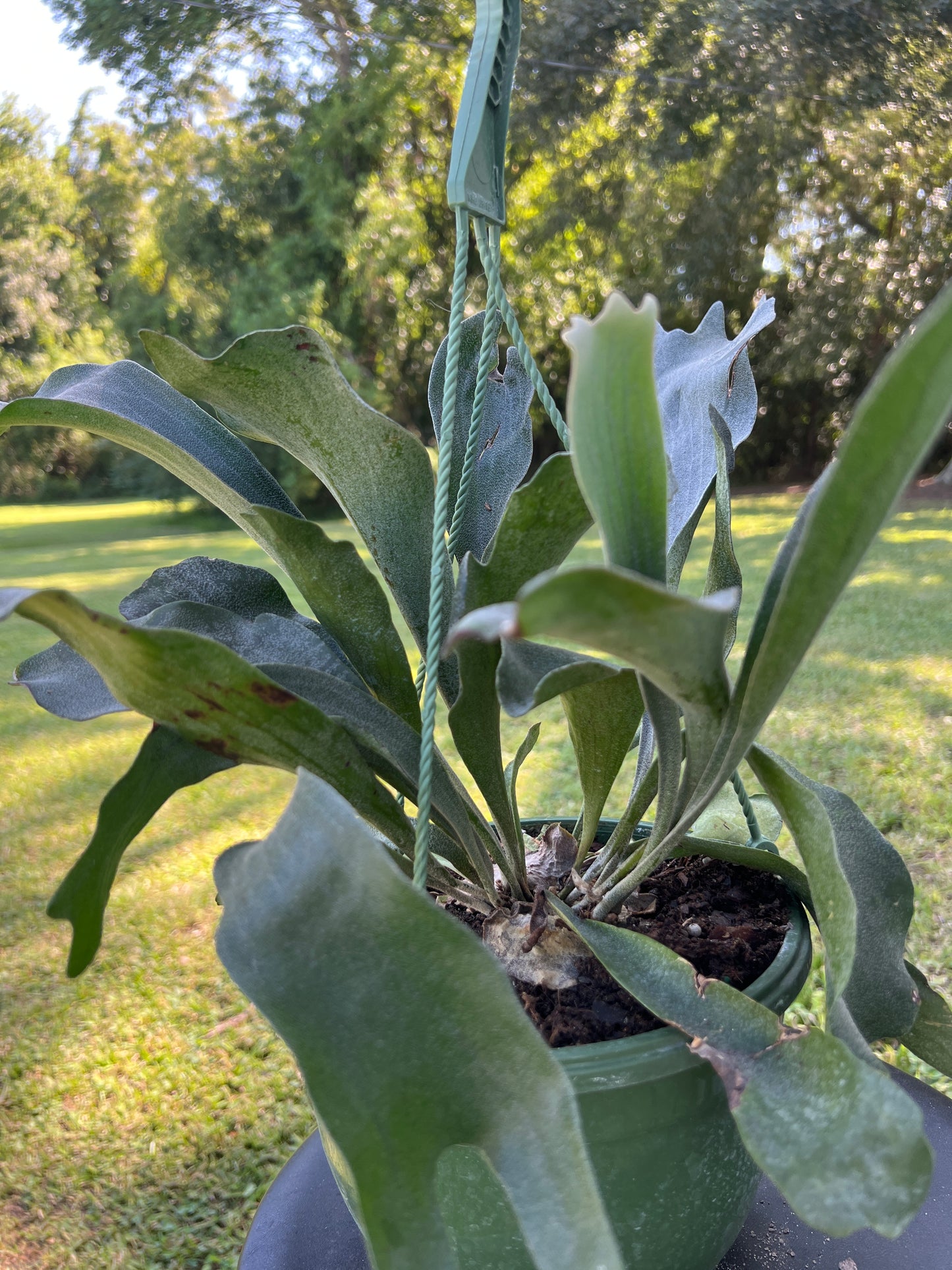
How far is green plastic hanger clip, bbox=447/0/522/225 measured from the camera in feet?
1.82

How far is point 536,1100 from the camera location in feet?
1.27

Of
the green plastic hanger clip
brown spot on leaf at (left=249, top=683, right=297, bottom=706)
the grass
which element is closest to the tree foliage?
the grass

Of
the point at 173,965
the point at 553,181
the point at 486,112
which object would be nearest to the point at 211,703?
the point at 486,112

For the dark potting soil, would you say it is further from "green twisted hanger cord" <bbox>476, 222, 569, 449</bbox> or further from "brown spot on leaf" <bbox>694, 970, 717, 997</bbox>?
"green twisted hanger cord" <bbox>476, 222, 569, 449</bbox>

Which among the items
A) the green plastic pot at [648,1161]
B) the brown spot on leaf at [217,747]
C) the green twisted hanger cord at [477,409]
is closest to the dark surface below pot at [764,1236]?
the green plastic pot at [648,1161]

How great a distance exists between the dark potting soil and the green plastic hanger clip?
1.57 ft

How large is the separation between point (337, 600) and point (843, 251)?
26.2 feet

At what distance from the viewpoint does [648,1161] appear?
50 cm

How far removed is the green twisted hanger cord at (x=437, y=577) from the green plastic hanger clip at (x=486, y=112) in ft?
0.07

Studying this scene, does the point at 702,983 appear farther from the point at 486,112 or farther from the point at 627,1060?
the point at 486,112

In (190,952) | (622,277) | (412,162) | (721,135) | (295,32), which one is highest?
(295,32)

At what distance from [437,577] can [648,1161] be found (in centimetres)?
34

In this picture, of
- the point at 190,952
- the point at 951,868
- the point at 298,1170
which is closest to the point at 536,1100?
the point at 298,1170

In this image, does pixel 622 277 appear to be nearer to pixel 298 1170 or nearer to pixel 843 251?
pixel 843 251
